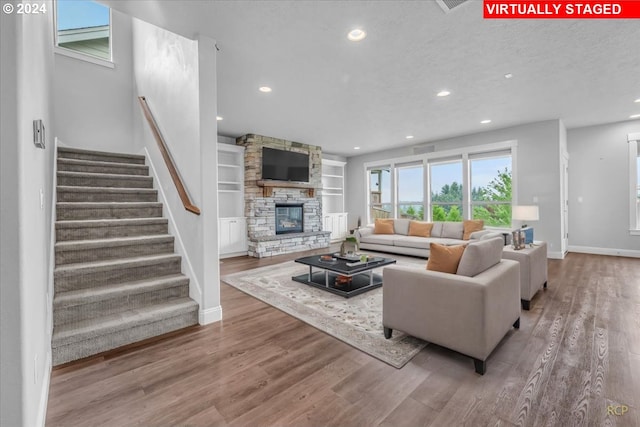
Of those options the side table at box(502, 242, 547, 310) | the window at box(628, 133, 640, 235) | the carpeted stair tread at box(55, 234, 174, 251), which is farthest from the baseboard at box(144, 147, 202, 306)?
the window at box(628, 133, 640, 235)

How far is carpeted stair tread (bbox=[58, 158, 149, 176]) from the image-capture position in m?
3.50

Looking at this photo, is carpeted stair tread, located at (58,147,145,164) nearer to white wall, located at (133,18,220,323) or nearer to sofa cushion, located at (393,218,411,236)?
white wall, located at (133,18,220,323)

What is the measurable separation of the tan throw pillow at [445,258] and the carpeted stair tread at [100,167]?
3.94 metres

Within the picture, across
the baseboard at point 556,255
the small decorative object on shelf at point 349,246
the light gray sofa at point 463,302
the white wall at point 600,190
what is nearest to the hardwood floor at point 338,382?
the light gray sofa at point 463,302

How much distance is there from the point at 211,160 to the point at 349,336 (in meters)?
2.06

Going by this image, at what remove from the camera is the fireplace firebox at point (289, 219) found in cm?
706

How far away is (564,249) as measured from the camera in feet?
19.0

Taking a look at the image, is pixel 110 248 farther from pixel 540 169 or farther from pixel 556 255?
pixel 556 255

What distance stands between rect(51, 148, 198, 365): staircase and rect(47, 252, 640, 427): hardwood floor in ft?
0.57

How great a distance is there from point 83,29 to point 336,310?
6024 mm

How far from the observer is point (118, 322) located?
229 centimetres

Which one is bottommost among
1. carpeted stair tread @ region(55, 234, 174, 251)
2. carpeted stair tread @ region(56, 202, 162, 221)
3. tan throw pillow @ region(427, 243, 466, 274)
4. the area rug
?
the area rug

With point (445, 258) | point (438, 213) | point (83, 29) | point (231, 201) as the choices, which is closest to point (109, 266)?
point (445, 258)

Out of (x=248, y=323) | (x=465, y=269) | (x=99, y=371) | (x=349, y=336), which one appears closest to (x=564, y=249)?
(x=465, y=269)
